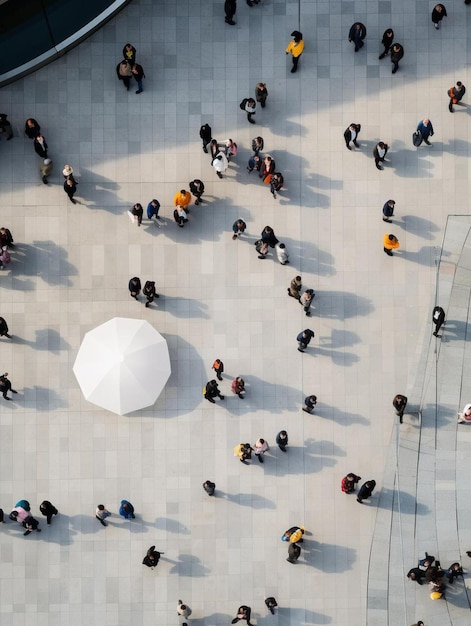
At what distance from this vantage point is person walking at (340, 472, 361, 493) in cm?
2492

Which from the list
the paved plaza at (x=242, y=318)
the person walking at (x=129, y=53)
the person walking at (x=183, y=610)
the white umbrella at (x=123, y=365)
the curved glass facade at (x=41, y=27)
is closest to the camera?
the white umbrella at (x=123, y=365)

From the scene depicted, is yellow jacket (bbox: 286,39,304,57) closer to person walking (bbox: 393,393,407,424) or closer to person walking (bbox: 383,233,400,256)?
person walking (bbox: 383,233,400,256)

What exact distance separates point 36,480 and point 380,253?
1342 centimetres

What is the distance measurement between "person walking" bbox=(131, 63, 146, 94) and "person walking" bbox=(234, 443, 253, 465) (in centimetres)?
1205

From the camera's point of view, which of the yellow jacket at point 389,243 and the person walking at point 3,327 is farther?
the yellow jacket at point 389,243

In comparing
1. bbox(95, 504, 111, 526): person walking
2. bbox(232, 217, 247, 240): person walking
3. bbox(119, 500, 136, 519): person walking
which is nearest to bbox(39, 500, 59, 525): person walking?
bbox(95, 504, 111, 526): person walking

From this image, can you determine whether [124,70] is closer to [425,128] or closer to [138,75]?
[138,75]

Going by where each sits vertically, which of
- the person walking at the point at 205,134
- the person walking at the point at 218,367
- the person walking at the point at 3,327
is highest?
the person walking at the point at 205,134

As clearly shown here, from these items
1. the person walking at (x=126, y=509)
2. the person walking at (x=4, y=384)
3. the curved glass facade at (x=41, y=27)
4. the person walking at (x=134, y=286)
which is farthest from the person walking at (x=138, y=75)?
the person walking at (x=126, y=509)

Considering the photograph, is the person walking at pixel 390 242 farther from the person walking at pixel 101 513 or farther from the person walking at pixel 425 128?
the person walking at pixel 101 513

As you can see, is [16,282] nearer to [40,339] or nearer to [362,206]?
[40,339]

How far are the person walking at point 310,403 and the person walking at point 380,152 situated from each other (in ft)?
26.0

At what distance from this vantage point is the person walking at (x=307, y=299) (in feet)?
82.1

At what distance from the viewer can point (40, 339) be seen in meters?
25.8
